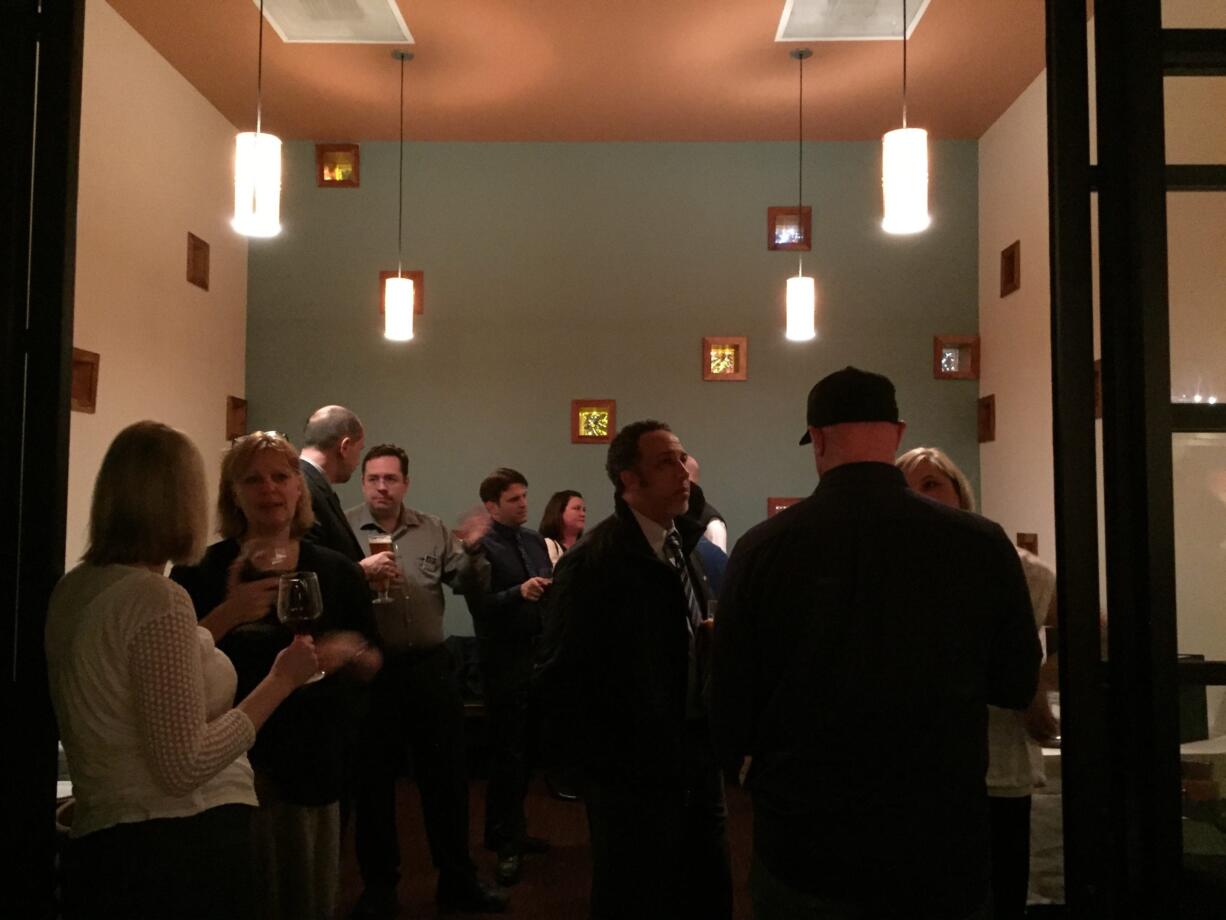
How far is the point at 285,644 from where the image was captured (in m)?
2.18

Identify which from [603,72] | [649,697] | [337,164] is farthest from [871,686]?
[337,164]

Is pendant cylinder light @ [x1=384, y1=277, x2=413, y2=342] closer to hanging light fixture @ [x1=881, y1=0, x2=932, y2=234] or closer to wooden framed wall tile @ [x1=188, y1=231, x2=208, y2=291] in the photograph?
wooden framed wall tile @ [x1=188, y1=231, x2=208, y2=291]

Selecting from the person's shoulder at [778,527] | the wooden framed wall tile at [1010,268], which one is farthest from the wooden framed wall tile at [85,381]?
the wooden framed wall tile at [1010,268]

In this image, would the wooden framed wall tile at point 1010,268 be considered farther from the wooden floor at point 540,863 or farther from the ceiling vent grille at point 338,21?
the ceiling vent grille at point 338,21

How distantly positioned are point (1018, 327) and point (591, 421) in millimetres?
2419

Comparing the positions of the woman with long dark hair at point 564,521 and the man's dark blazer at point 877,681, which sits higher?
the woman with long dark hair at point 564,521

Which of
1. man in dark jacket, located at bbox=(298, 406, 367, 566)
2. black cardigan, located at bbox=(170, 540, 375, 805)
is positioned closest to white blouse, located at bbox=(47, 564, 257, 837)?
black cardigan, located at bbox=(170, 540, 375, 805)

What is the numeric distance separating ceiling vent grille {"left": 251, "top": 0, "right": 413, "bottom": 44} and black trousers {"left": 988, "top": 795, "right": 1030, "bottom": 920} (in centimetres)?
374

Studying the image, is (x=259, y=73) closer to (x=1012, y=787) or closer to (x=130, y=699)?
(x=130, y=699)

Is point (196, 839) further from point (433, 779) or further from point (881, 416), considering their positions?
point (433, 779)

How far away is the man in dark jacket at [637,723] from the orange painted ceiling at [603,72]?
115 inches

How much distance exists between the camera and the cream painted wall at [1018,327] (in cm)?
502

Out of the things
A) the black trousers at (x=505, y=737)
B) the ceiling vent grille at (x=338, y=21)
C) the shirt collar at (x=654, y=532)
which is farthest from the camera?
the ceiling vent grille at (x=338, y=21)

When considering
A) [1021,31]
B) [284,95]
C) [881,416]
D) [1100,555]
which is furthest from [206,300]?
[1100,555]
